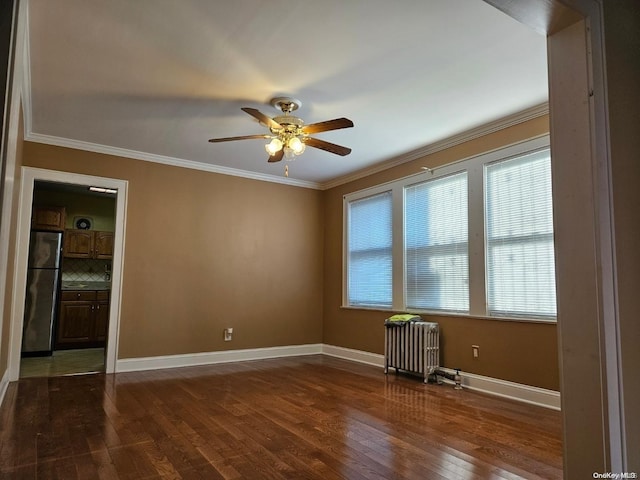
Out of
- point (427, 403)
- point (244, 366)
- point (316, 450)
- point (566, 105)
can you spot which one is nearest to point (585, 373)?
point (566, 105)

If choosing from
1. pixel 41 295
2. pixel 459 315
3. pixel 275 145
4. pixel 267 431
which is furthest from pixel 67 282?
pixel 459 315

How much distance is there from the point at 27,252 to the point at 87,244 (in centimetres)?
264

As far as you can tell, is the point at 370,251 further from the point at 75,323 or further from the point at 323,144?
the point at 75,323

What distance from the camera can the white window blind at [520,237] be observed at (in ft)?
12.3

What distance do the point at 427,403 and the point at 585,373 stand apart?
8.42 ft

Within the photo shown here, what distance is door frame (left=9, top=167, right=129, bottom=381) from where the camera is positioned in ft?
14.3

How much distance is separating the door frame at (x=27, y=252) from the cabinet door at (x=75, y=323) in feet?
7.74

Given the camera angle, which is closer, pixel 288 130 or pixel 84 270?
pixel 288 130

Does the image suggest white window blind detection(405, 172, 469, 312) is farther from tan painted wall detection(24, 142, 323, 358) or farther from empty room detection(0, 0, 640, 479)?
tan painted wall detection(24, 142, 323, 358)

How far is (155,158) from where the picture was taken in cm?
536

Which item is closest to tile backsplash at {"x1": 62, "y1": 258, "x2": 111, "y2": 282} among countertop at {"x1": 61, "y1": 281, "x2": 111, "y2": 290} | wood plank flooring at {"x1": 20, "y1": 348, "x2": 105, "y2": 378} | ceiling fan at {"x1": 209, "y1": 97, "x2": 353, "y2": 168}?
countertop at {"x1": 61, "y1": 281, "x2": 111, "y2": 290}

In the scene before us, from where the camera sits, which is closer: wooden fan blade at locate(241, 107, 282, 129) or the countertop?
wooden fan blade at locate(241, 107, 282, 129)

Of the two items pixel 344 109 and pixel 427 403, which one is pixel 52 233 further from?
pixel 427 403

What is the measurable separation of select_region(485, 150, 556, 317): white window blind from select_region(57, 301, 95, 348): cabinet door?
6.26m
